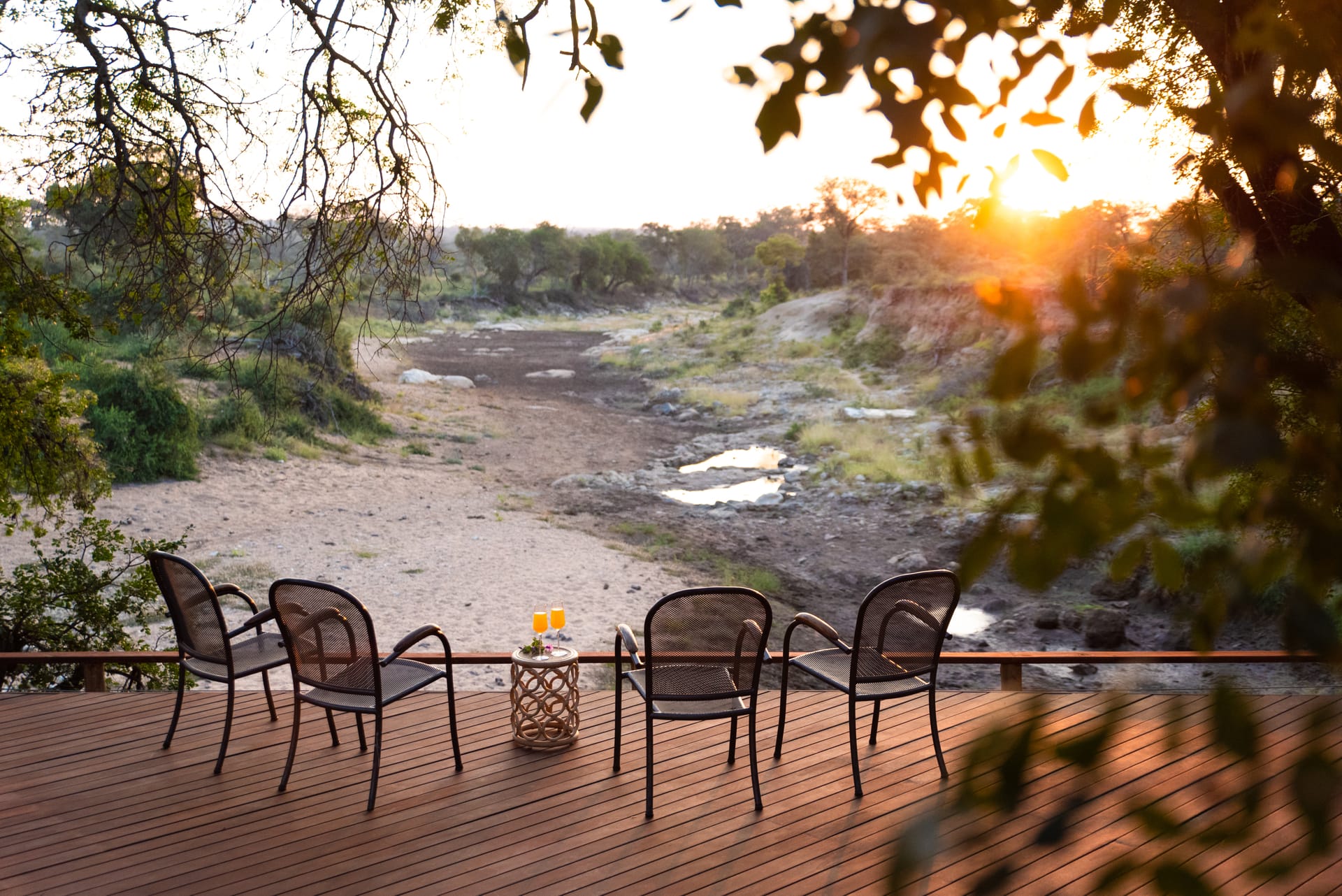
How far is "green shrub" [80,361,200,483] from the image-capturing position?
52.2 ft

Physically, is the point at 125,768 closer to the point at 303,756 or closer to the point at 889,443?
the point at 303,756

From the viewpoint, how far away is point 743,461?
20531mm

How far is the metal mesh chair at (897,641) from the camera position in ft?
11.7

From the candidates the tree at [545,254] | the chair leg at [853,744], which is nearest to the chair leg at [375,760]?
the chair leg at [853,744]

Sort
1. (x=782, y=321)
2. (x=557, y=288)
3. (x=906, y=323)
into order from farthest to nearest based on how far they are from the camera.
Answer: (x=557, y=288) → (x=782, y=321) → (x=906, y=323)

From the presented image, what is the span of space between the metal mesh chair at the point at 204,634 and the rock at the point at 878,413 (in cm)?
2036

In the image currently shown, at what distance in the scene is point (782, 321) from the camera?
36.6 m

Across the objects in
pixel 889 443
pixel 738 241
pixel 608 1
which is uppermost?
pixel 738 241

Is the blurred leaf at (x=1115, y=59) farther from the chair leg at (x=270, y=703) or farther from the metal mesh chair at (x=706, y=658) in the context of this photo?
the chair leg at (x=270, y=703)

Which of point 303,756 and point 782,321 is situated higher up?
point 782,321

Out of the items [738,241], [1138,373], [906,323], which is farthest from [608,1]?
[738,241]

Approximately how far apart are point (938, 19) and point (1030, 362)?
50 centimetres

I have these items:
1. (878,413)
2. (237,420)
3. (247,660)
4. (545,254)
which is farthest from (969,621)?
(545,254)

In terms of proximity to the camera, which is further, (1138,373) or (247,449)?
(247,449)
